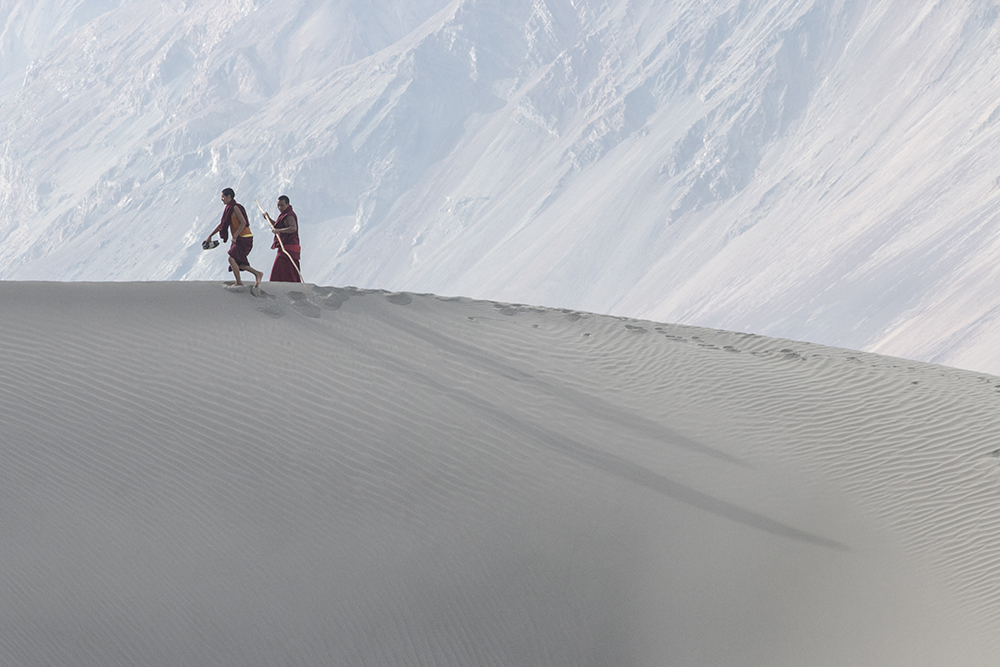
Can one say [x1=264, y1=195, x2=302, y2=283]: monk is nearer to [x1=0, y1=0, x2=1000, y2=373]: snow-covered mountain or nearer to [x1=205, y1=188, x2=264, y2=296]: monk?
[x1=205, y1=188, x2=264, y2=296]: monk

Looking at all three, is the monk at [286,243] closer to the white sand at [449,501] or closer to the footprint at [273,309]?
the footprint at [273,309]

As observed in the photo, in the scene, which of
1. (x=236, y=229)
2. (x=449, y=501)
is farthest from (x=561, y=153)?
(x=449, y=501)

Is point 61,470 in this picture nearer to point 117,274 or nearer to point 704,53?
point 704,53

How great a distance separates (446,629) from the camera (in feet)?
25.7

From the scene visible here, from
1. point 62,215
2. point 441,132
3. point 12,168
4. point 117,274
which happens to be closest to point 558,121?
point 441,132

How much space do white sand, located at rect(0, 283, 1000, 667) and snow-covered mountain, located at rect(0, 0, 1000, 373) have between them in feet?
159

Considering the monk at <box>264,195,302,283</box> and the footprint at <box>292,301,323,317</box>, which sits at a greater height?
the monk at <box>264,195,302,283</box>

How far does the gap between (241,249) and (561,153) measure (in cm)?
9711

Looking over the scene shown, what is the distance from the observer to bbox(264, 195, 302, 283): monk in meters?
12.6

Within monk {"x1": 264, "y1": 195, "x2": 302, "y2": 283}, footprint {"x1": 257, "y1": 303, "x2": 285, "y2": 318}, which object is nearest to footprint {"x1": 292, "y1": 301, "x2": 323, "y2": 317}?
footprint {"x1": 257, "y1": 303, "x2": 285, "y2": 318}

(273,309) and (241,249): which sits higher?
(241,249)

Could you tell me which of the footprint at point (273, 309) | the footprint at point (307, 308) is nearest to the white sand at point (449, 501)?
the footprint at point (273, 309)

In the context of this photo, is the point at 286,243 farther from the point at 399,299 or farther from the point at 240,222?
the point at 240,222

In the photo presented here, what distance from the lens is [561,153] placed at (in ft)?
350
